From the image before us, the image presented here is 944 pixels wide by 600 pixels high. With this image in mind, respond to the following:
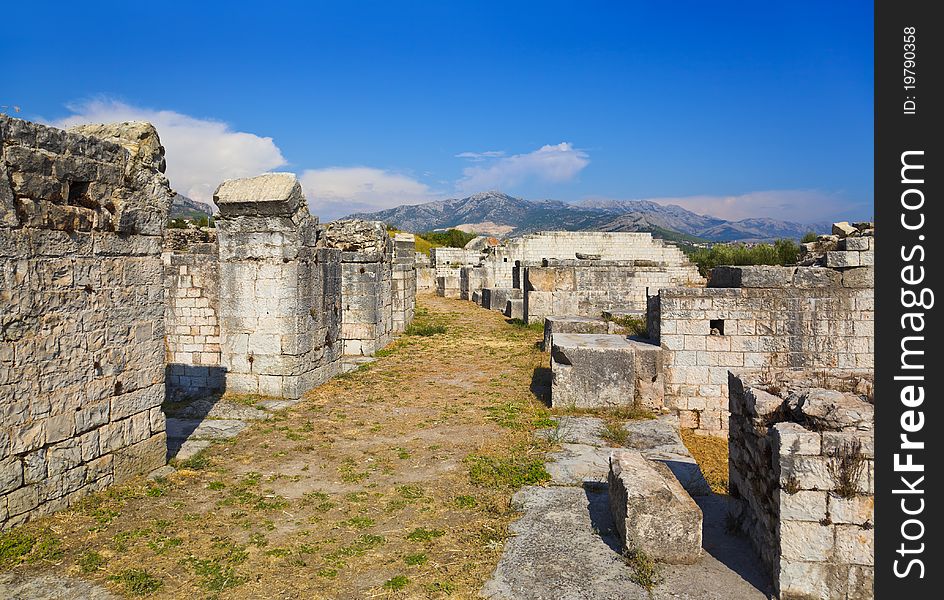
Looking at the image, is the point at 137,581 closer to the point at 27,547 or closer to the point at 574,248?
the point at 27,547

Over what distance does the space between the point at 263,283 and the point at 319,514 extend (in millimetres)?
4965

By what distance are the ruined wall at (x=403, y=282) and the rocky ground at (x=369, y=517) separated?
7.11 metres

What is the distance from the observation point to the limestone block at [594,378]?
7988mm

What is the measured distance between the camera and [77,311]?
4.90 metres

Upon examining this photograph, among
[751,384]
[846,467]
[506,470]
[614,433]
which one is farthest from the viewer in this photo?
[614,433]

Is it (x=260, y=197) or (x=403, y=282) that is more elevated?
(x=260, y=197)

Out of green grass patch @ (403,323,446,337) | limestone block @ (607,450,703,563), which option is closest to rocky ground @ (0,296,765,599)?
limestone block @ (607,450,703,563)

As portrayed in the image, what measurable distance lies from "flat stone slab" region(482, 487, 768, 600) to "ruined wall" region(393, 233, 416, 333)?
1102 cm

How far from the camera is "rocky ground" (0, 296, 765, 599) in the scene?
3656 millimetres

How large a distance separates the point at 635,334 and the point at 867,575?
6.48 meters

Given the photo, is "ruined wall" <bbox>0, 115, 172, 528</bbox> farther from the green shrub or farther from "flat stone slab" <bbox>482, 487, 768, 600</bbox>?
the green shrub

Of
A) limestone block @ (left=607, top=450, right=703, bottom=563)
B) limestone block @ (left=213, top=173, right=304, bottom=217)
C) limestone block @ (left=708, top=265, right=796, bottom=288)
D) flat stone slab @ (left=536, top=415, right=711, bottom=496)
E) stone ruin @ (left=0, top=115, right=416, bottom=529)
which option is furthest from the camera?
limestone block @ (left=213, top=173, right=304, bottom=217)

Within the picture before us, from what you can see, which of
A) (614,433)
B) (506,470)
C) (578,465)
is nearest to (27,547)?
(506,470)

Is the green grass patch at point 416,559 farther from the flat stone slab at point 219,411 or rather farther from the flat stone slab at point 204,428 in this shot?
the flat stone slab at point 219,411
